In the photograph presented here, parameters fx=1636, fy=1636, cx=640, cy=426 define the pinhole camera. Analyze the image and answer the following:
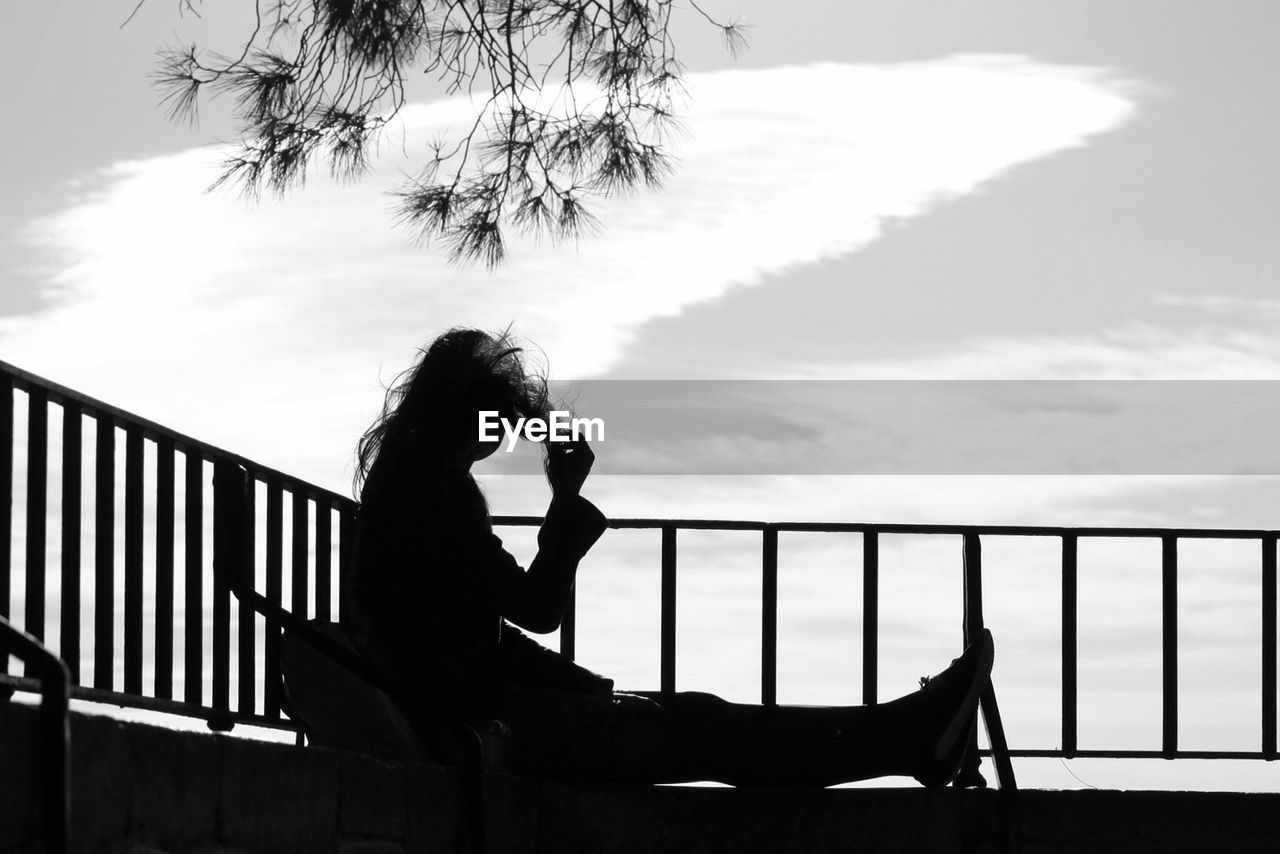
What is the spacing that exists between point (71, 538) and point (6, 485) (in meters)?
0.30

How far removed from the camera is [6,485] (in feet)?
12.1

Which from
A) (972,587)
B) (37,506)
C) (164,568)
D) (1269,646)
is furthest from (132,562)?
(1269,646)

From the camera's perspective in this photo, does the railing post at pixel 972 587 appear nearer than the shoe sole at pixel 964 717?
No

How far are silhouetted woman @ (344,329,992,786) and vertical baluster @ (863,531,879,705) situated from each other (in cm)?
188

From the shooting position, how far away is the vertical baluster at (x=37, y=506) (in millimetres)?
3746

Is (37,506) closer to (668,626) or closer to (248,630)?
(248,630)

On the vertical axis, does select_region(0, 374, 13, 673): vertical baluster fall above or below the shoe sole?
above

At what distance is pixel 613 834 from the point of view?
434cm

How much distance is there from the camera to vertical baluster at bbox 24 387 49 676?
3.75 meters

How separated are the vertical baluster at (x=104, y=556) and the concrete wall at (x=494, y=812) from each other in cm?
103

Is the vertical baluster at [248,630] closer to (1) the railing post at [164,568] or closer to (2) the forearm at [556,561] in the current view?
(1) the railing post at [164,568]

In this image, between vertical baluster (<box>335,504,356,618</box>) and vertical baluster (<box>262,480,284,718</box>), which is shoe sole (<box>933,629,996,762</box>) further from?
vertical baluster (<box>335,504,356,618</box>)

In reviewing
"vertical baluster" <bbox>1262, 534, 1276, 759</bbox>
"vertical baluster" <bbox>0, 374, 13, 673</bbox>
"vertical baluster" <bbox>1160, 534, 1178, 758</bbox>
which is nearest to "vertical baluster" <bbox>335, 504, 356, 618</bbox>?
"vertical baluster" <bbox>0, 374, 13, 673</bbox>

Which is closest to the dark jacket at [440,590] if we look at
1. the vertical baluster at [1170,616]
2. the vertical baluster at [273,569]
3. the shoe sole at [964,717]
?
the shoe sole at [964,717]
